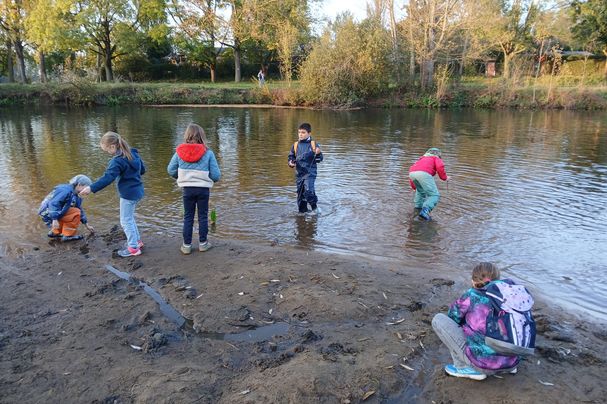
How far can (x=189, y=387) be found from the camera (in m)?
3.69

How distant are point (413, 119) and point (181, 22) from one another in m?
29.2

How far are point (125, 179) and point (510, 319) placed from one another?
5.15 m

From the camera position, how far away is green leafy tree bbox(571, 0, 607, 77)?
42.0 metres

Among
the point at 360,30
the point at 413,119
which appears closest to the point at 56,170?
the point at 413,119

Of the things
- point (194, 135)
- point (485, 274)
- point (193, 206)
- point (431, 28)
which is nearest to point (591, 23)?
point (431, 28)

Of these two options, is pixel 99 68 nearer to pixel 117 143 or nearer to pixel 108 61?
pixel 108 61

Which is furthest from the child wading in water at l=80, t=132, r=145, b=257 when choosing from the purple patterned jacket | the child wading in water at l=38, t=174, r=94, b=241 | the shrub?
the shrub

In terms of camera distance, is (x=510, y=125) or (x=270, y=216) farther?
(x=510, y=125)

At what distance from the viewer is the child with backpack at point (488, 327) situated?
11.7ft

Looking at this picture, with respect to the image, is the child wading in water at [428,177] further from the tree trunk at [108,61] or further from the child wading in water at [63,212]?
the tree trunk at [108,61]

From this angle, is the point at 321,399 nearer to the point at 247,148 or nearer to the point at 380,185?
the point at 380,185

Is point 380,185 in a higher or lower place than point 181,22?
lower

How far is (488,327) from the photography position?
3635 mm

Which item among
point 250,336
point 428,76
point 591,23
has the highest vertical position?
point 591,23
